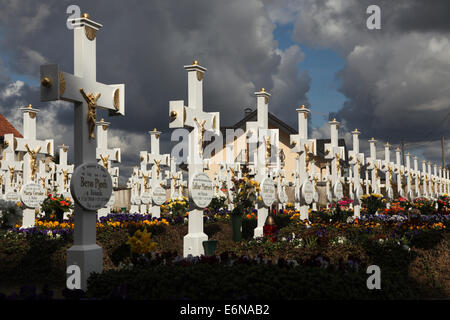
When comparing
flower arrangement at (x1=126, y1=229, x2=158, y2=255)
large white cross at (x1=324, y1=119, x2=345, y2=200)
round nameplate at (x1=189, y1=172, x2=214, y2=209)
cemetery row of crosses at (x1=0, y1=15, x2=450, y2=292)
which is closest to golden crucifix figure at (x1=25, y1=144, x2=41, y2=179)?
cemetery row of crosses at (x1=0, y1=15, x2=450, y2=292)

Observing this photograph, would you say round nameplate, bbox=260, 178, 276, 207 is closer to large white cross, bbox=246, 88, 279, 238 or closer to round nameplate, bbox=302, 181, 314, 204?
large white cross, bbox=246, 88, 279, 238

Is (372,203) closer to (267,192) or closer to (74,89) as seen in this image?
(267,192)

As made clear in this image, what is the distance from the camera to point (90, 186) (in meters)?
7.29

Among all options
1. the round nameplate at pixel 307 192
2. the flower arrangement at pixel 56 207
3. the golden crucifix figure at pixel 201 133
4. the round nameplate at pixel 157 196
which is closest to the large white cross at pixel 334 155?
the round nameplate at pixel 307 192

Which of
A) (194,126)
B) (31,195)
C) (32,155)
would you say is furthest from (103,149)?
(194,126)

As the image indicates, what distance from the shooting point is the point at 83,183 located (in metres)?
7.16

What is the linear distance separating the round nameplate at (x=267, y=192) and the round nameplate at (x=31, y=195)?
6.44m

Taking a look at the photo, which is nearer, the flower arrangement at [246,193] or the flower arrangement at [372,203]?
the flower arrangement at [246,193]

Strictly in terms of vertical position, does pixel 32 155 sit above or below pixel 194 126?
below

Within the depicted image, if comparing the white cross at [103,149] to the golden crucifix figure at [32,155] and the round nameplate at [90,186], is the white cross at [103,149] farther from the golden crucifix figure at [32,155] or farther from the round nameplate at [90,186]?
the round nameplate at [90,186]

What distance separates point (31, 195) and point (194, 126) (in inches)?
235

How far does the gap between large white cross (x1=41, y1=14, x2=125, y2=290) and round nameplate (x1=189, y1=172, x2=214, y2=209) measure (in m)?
2.93

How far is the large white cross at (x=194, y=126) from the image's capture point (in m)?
10.2
